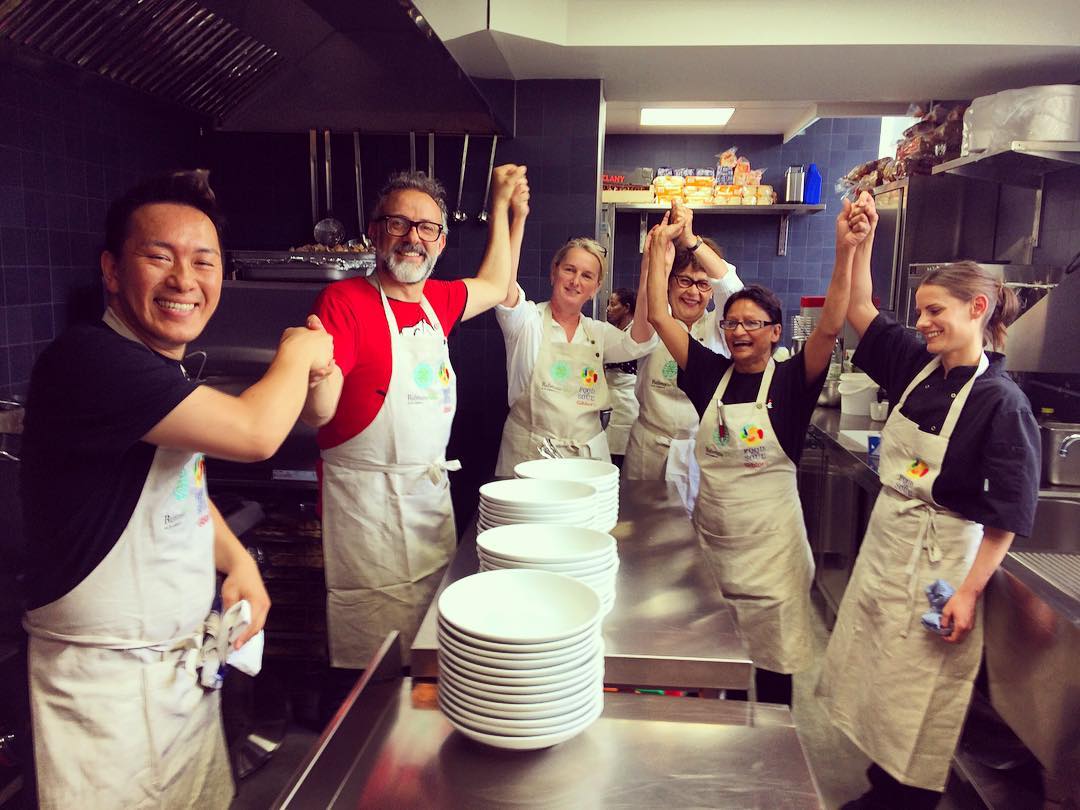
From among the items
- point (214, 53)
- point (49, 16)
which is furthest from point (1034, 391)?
point (49, 16)

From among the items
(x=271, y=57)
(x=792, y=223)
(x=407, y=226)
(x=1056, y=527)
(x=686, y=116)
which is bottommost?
(x=1056, y=527)

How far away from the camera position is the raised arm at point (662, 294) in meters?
2.48

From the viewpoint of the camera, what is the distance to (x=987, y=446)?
6.37ft

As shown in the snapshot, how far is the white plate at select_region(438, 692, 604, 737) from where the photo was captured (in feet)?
3.36

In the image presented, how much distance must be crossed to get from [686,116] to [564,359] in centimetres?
393

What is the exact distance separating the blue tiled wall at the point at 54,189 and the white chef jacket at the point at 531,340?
1.78m

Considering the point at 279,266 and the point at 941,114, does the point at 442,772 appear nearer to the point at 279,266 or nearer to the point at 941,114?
the point at 279,266

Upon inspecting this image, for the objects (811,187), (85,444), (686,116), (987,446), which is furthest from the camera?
(811,187)

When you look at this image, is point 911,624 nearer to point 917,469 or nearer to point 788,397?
point 917,469

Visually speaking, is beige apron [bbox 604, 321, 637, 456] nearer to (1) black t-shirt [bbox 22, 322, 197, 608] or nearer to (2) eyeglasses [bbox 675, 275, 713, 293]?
(2) eyeglasses [bbox 675, 275, 713, 293]

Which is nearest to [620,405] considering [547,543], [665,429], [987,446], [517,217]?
[665,429]

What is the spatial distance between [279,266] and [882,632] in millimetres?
2771

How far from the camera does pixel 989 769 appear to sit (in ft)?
7.54

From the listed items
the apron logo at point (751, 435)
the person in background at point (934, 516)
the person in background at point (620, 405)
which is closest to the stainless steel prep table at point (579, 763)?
the person in background at point (934, 516)
